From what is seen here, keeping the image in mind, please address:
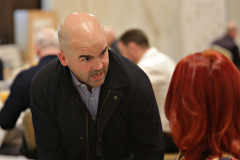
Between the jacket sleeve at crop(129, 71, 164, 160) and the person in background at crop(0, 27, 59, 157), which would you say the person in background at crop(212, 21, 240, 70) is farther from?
the jacket sleeve at crop(129, 71, 164, 160)

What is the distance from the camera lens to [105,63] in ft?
4.83

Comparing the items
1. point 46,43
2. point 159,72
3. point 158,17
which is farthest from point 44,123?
point 158,17

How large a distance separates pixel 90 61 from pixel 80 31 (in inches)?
5.5

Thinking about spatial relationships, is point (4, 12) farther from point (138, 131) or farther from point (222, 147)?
point (222, 147)

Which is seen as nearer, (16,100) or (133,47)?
(16,100)

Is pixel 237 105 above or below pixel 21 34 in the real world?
above

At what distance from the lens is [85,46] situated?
4.58 feet

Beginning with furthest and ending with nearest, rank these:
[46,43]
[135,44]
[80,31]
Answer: [135,44] < [46,43] < [80,31]

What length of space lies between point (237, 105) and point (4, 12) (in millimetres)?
6676

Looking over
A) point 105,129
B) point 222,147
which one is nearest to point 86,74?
point 105,129

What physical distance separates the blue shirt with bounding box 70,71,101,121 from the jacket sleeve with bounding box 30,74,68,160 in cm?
15

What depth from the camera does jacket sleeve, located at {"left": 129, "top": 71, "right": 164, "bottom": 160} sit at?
159 centimetres

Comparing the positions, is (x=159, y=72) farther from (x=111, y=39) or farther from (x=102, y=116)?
(x=111, y=39)

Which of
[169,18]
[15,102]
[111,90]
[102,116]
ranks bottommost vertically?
[169,18]
